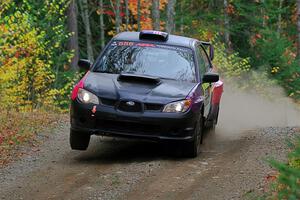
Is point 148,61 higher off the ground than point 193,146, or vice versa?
point 148,61

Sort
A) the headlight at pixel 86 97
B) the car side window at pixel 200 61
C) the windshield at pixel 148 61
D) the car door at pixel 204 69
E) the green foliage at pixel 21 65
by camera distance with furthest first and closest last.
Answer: the green foliage at pixel 21 65
the car side window at pixel 200 61
the car door at pixel 204 69
the windshield at pixel 148 61
the headlight at pixel 86 97

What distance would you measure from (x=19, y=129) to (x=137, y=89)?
348cm

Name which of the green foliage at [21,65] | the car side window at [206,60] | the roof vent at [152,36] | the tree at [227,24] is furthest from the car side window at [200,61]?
the tree at [227,24]

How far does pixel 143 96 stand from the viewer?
10.0 meters

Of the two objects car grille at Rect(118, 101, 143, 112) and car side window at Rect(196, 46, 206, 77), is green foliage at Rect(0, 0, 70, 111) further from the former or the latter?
car grille at Rect(118, 101, 143, 112)

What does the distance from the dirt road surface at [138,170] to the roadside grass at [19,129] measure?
267 millimetres

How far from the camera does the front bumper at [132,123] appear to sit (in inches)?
393

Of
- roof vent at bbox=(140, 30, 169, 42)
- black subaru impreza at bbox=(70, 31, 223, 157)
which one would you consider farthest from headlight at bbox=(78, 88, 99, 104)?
roof vent at bbox=(140, 30, 169, 42)

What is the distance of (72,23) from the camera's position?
97.3ft

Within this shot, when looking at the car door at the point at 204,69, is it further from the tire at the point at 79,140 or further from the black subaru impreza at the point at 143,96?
the tire at the point at 79,140

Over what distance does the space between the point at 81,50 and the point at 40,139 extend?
80.1 ft

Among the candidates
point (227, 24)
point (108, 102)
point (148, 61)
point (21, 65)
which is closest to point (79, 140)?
point (108, 102)

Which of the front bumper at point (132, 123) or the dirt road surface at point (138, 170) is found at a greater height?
the front bumper at point (132, 123)

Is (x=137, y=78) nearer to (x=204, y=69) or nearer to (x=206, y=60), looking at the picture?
(x=204, y=69)
